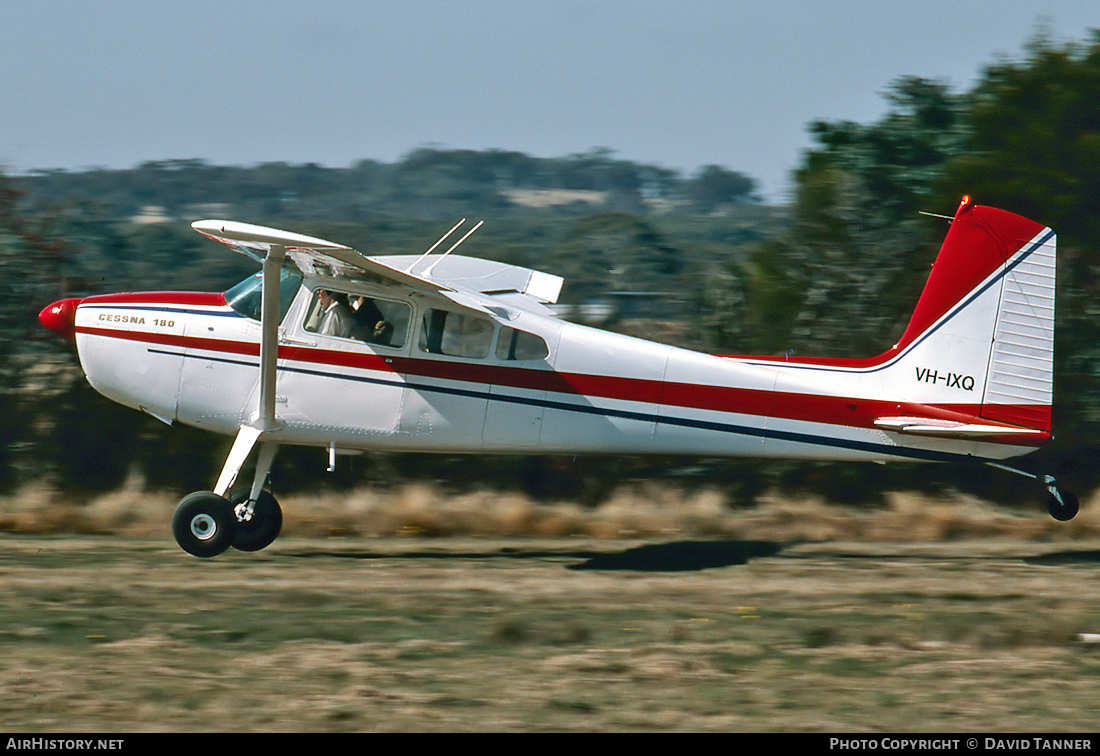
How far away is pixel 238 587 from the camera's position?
7.77 m

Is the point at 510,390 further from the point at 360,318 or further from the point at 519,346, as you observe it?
the point at 360,318

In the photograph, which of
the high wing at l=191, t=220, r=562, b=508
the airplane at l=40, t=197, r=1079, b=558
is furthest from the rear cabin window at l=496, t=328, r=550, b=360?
the high wing at l=191, t=220, r=562, b=508

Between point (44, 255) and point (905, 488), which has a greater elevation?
point (44, 255)

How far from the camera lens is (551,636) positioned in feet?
21.5

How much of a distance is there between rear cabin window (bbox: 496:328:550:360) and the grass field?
1647mm

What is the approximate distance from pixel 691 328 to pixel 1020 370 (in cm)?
464

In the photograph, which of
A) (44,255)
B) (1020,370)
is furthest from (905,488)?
(44,255)

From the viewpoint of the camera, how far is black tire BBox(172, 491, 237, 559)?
8.58 metres

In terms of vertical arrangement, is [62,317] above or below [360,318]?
below

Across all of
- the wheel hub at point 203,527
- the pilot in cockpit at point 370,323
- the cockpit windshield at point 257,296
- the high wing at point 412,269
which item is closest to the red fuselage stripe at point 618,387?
the pilot in cockpit at point 370,323

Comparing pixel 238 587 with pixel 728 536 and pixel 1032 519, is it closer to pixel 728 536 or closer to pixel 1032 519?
pixel 728 536

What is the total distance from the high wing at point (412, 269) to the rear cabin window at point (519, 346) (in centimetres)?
25

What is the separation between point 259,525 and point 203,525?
805mm

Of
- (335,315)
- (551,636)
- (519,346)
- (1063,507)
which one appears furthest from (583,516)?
(551,636)
